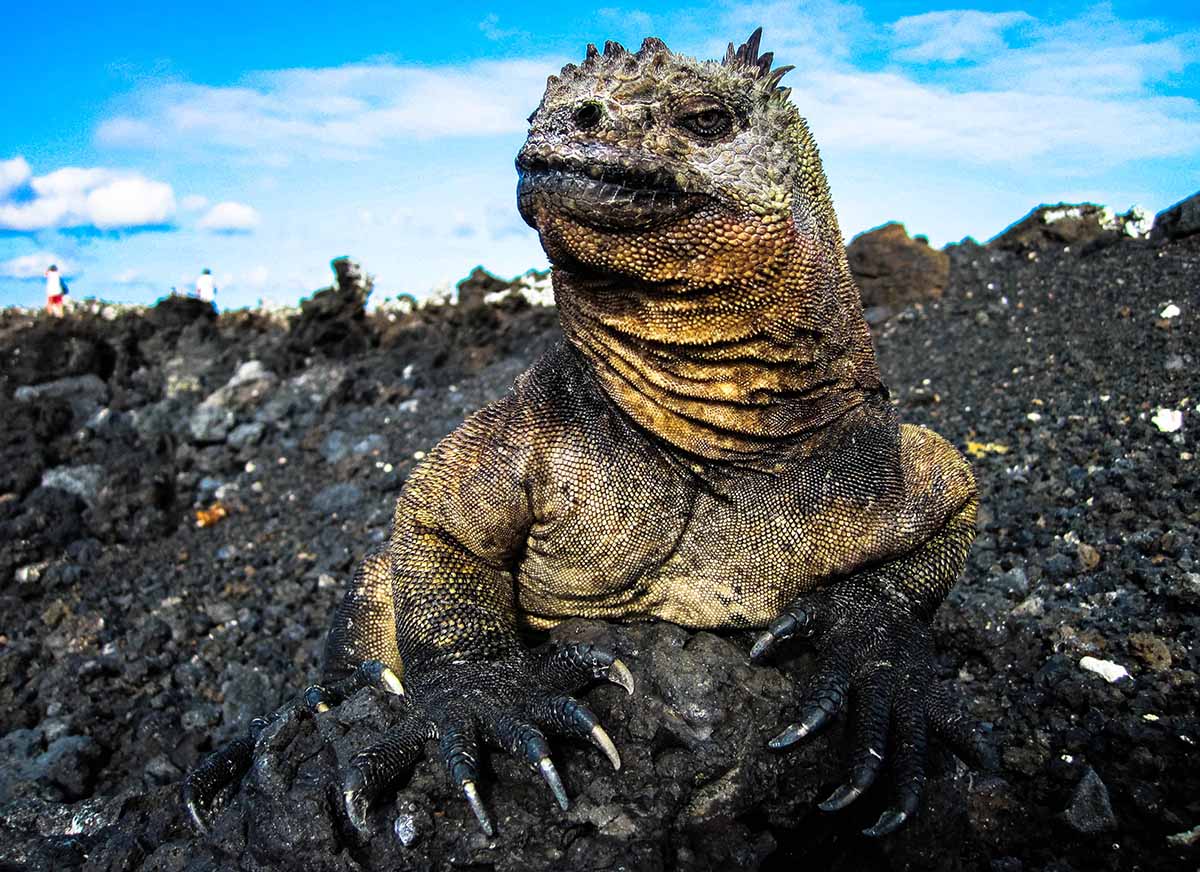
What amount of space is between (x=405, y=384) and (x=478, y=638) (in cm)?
825

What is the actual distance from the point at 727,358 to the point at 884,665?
107 cm

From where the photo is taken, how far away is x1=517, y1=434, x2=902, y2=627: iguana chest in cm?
332

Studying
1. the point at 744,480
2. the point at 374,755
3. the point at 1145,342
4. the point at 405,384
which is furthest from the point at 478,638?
the point at 405,384

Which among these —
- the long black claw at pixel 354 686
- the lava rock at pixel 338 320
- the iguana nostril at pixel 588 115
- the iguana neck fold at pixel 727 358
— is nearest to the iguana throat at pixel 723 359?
the iguana neck fold at pixel 727 358

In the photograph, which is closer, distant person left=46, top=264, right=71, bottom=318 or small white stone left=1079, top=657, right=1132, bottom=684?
small white stone left=1079, top=657, right=1132, bottom=684

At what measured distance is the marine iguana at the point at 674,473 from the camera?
2770mm

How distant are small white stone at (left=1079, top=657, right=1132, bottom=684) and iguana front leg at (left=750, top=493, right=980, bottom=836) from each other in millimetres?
1263

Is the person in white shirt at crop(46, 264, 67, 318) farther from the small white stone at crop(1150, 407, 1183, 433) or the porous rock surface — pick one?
the small white stone at crop(1150, 407, 1183, 433)

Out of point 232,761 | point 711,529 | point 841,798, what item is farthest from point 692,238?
point 232,761

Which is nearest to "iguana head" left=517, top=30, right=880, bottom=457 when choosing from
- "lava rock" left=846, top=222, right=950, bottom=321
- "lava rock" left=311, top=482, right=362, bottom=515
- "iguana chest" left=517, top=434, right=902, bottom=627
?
"iguana chest" left=517, top=434, right=902, bottom=627

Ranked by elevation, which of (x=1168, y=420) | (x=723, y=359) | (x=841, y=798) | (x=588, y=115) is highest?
(x=588, y=115)

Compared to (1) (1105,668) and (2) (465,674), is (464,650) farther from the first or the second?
(1) (1105,668)

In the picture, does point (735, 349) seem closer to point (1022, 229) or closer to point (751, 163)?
point (751, 163)

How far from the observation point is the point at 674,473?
132 inches
